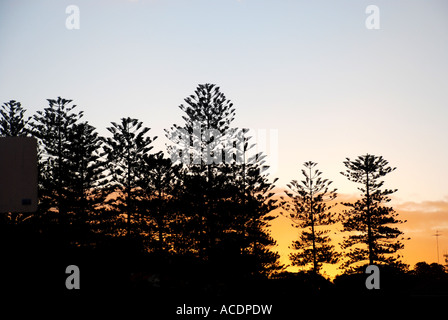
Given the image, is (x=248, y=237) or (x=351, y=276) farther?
(x=248, y=237)

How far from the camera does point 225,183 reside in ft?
104

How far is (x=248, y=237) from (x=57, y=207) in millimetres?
13456

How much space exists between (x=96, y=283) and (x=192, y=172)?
51.0ft

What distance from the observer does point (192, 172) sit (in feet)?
103

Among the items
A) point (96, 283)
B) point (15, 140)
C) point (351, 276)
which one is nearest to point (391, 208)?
point (351, 276)

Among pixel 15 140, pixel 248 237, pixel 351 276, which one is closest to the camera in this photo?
A: pixel 15 140

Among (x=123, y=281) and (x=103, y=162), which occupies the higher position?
(x=103, y=162)

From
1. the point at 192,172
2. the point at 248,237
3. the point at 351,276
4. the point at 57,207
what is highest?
the point at 192,172
